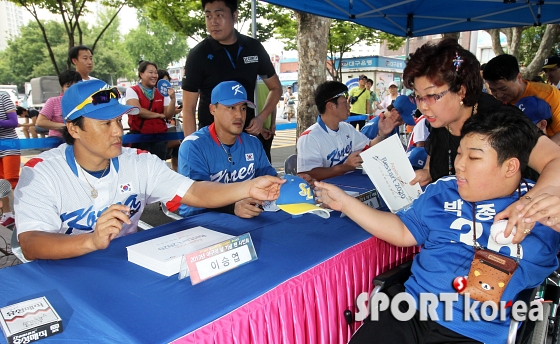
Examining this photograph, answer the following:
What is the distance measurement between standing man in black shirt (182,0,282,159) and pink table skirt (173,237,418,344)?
1.62 m

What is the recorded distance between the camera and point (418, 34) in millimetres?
6578

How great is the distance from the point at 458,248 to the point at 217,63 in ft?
7.51

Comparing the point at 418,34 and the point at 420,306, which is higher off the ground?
the point at 418,34

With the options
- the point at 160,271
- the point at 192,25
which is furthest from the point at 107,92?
the point at 192,25

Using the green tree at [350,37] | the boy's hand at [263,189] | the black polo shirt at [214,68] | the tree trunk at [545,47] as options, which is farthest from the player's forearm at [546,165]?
the green tree at [350,37]

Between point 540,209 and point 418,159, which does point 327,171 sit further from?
point 540,209

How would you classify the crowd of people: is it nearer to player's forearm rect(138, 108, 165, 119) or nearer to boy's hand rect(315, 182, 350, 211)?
boy's hand rect(315, 182, 350, 211)

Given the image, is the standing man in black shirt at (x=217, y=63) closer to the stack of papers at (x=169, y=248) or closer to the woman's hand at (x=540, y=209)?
the stack of papers at (x=169, y=248)

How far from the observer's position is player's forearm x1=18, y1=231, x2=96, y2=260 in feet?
4.74

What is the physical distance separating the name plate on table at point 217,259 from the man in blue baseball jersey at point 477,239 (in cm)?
55

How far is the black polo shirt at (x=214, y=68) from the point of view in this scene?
10.2 ft

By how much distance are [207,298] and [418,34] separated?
653 centimetres

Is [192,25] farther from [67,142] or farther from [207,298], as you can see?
[207,298]

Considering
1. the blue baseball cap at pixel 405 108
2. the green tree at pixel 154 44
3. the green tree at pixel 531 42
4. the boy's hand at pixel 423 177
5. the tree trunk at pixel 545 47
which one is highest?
the green tree at pixel 154 44
